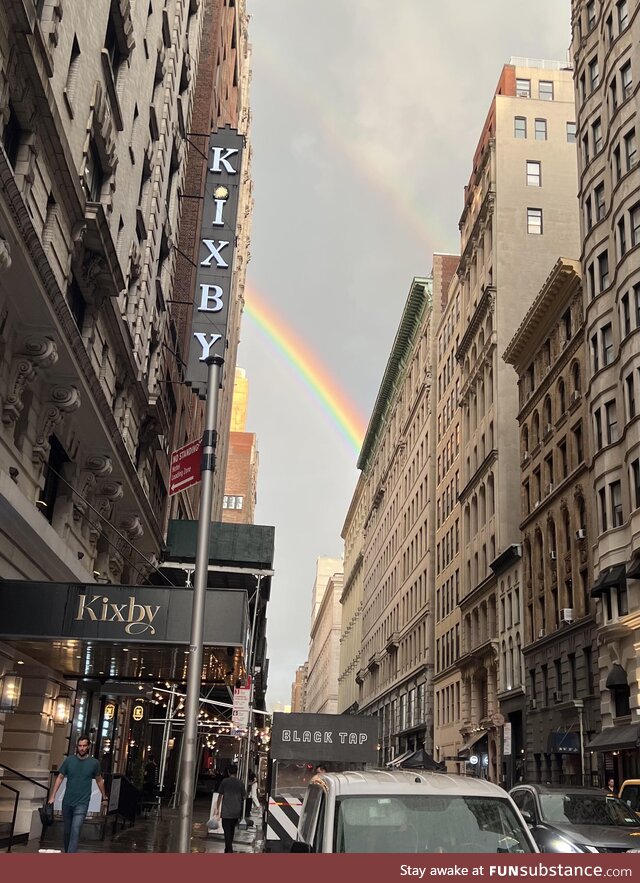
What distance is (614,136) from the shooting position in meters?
41.1

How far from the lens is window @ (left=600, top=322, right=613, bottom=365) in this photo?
39881mm

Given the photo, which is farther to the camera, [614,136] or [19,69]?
[614,136]

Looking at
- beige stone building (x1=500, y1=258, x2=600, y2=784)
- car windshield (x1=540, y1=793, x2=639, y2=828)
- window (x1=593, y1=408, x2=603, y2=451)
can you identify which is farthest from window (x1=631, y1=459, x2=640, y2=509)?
car windshield (x1=540, y1=793, x2=639, y2=828)

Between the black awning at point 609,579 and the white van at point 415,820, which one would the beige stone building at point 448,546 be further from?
the white van at point 415,820

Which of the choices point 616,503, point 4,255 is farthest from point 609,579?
point 4,255

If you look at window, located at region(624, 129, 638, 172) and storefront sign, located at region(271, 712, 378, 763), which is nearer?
storefront sign, located at region(271, 712, 378, 763)

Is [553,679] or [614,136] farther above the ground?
[614,136]

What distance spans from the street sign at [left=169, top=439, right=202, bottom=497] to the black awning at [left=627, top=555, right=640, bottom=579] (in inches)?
944

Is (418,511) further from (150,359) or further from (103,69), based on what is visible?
(103,69)

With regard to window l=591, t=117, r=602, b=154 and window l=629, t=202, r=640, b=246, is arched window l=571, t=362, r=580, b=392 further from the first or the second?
window l=591, t=117, r=602, b=154

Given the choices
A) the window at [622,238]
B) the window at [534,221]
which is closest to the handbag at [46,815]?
the window at [622,238]
